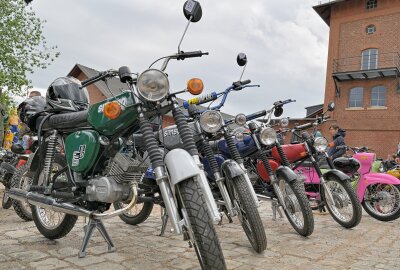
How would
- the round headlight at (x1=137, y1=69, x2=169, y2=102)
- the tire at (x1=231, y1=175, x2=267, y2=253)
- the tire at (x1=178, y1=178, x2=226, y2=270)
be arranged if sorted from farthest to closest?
the tire at (x1=231, y1=175, x2=267, y2=253)
the round headlight at (x1=137, y1=69, x2=169, y2=102)
the tire at (x1=178, y1=178, x2=226, y2=270)

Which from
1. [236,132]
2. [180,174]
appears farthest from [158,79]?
[236,132]

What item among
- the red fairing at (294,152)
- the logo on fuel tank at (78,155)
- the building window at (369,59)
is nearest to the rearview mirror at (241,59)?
the red fairing at (294,152)

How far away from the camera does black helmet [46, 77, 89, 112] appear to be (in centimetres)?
368

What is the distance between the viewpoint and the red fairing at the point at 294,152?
5.20m

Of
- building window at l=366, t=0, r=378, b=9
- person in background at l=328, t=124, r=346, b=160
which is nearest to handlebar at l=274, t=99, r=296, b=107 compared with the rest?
person in background at l=328, t=124, r=346, b=160

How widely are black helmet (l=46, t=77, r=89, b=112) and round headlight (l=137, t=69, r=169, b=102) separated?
1.37m

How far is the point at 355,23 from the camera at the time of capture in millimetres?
25906

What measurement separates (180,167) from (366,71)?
23900 mm

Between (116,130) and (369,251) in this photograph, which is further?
(369,251)

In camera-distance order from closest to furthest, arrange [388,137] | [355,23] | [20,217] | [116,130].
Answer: [116,130] < [20,217] < [388,137] < [355,23]

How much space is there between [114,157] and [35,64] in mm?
21140

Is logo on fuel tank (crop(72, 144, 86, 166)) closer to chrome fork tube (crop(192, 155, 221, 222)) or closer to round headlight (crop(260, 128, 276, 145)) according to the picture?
chrome fork tube (crop(192, 155, 221, 222))

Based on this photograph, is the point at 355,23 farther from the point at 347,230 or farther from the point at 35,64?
the point at 347,230

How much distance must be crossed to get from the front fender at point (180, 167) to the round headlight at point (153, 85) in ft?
1.29
